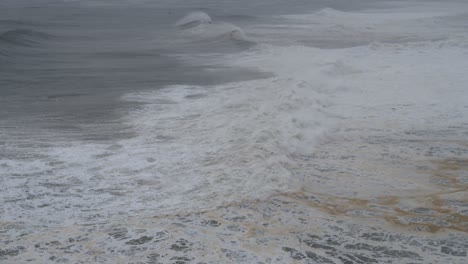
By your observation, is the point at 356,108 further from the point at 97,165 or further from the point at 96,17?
the point at 96,17

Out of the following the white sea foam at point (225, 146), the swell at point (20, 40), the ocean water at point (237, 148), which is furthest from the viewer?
the swell at point (20, 40)

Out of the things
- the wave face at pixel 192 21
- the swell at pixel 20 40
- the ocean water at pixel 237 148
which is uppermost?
the wave face at pixel 192 21

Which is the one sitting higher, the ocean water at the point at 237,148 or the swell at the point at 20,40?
the swell at the point at 20,40

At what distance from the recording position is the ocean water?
6.23 metres

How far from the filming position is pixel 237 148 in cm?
899

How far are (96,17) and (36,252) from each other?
1257 inches

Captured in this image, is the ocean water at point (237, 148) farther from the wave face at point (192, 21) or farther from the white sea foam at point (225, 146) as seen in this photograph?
the wave face at point (192, 21)

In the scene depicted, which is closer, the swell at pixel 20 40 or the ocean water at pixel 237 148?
the ocean water at pixel 237 148

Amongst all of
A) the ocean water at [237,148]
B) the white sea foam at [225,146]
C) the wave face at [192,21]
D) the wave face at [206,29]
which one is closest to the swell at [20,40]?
the ocean water at [237,148]

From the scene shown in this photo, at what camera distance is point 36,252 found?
5.70 meters

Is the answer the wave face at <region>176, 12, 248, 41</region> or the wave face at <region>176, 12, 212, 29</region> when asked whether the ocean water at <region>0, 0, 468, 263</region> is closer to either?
the wave face at <region>176, 12, 248, 41</region>

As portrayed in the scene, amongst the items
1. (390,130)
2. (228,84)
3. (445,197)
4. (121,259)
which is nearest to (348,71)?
(228,84)

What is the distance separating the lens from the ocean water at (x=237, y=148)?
6230mm

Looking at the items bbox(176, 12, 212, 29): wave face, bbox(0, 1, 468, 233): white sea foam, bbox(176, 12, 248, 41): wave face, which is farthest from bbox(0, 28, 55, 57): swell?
bbox(0, 1, 468, 233): white sea foam
